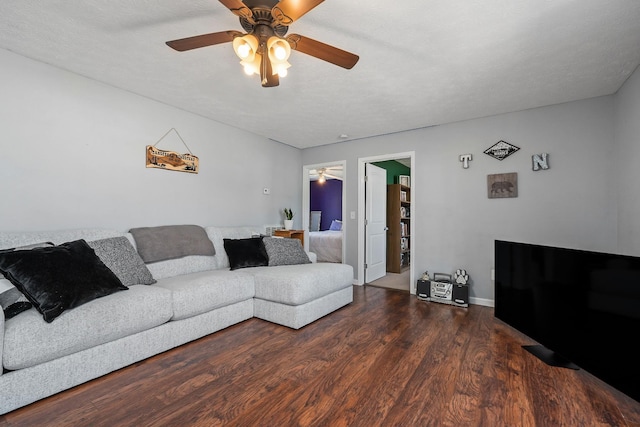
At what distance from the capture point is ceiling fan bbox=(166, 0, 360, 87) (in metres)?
1.49

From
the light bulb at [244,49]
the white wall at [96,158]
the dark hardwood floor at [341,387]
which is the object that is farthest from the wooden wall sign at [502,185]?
the white wall at [96,158]

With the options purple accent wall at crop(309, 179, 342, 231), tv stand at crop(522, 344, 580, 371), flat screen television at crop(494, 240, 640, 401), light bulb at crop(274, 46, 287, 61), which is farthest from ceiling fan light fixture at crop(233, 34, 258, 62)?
purple accent wall at crop(309, 179, 342, 231)

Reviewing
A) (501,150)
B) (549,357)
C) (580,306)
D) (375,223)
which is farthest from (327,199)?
(580,306)

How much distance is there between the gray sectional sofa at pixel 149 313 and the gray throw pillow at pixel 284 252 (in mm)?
119

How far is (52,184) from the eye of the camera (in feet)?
8.23

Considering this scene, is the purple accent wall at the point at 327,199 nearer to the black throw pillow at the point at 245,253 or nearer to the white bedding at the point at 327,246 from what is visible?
the white bedding at the point at 327,246

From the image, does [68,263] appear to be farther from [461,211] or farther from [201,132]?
[461,211]

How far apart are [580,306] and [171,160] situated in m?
3.91

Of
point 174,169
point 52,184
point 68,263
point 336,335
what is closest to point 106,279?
point 68,263

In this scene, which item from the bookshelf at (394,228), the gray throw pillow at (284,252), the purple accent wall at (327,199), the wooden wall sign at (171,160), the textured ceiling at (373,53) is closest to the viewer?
the textured ceiling at (373,53)

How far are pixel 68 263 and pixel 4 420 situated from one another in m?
0.86

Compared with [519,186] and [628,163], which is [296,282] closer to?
[519,186]

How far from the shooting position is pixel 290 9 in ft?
4.82

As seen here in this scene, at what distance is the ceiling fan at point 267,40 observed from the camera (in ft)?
4.89
